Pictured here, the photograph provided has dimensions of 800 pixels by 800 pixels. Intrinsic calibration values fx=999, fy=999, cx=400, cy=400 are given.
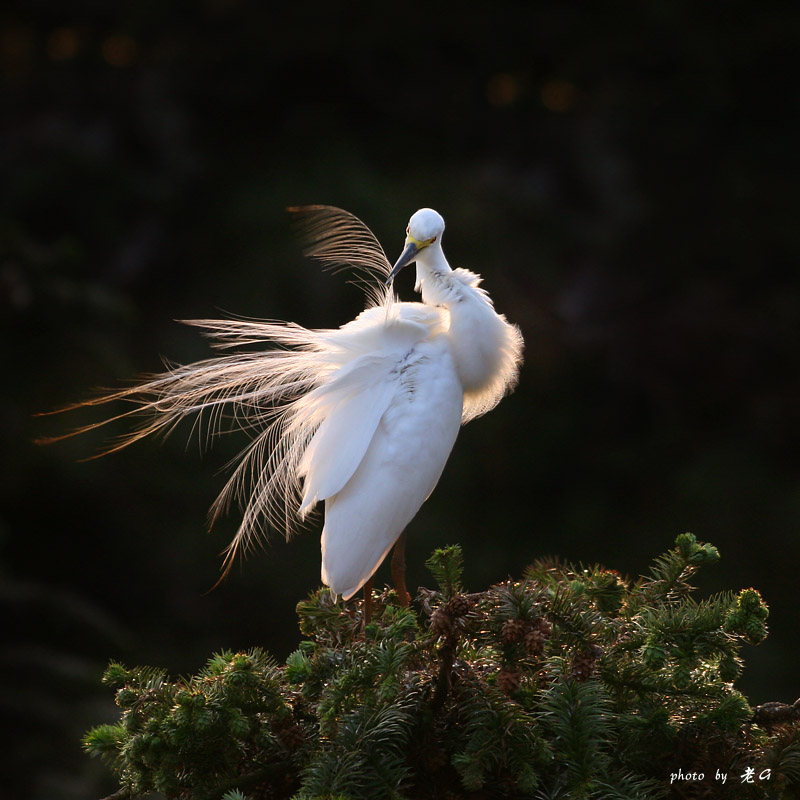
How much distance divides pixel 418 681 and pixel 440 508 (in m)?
4.11

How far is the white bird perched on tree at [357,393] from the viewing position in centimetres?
181

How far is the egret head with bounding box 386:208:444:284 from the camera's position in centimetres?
196

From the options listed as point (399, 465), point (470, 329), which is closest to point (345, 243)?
point (470, 329)

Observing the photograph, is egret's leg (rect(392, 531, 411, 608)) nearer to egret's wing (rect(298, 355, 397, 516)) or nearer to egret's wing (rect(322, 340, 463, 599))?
egret's wing (rect(322, 340, 463, 599))

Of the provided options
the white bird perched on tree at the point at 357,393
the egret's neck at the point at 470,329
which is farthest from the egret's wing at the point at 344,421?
the egret's neck at the point at 470,329

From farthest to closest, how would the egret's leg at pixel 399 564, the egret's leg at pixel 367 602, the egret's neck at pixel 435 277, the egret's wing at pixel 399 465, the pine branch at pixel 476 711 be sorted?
1. the egret's neck at pixel 435 277
2. the egret's leg at pixel 399 564
3. the egret's wing at pixel 399 465
4. the egret's leg at pixel 367 602
5. the pine branch at pixel 476 711

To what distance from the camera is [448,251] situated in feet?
17.0

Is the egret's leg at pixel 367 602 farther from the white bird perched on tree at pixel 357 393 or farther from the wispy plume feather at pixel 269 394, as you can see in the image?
the wispy plume feather at pixel 269 394

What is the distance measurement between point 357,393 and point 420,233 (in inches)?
13.4

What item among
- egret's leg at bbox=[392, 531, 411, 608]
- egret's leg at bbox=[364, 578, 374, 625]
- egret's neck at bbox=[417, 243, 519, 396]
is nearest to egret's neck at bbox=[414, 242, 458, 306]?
egret's neck at bbox=[417, 243, 519, 396]

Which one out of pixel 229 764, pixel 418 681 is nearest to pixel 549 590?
pixel 418 681

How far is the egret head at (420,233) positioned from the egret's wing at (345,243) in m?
0.07

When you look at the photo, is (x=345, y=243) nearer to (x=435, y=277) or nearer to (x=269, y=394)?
(x=435, y=277)

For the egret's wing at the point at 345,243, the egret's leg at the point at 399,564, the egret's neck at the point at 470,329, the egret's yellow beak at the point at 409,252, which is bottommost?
the egret's leg at the point at 399,564
